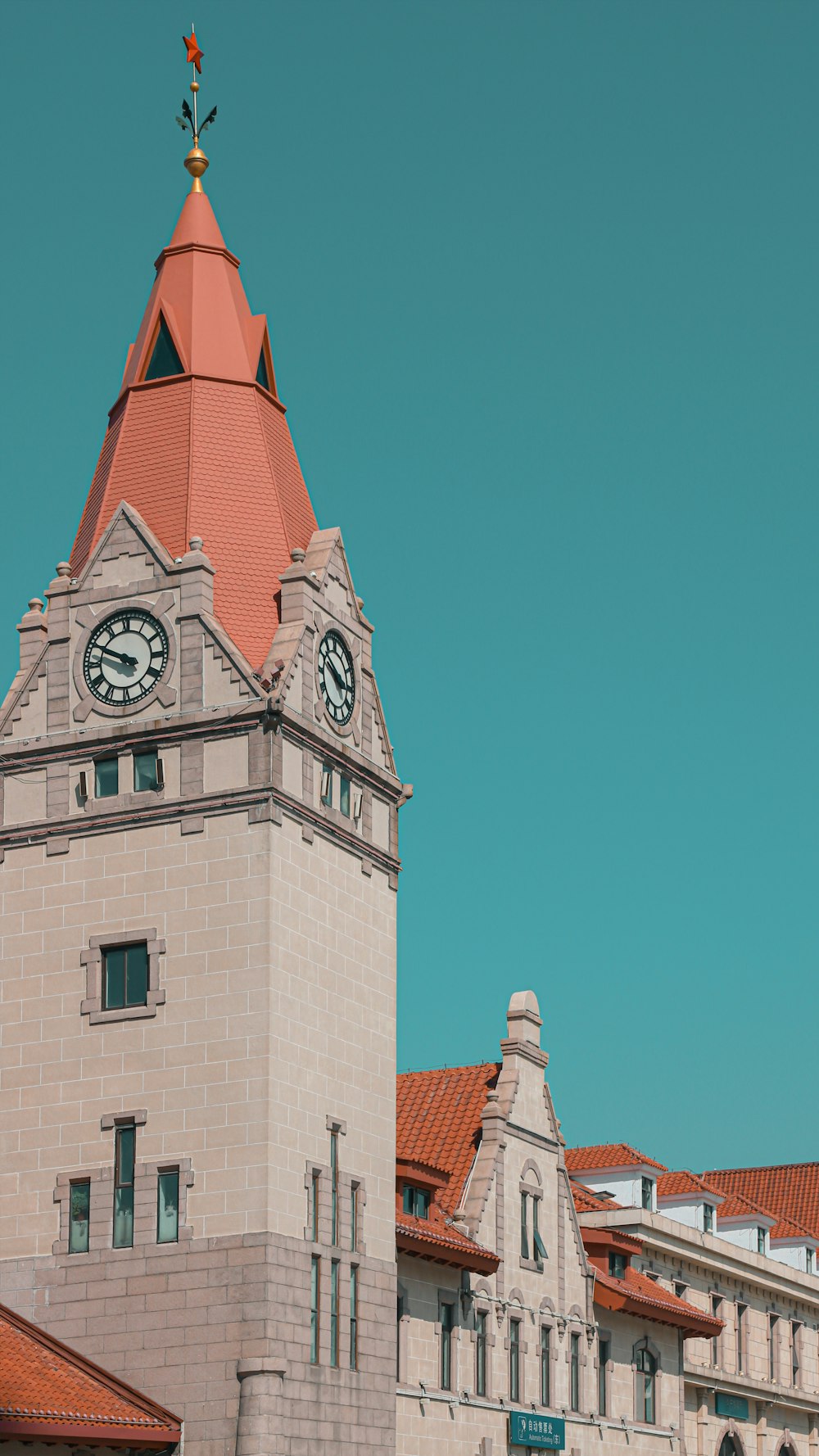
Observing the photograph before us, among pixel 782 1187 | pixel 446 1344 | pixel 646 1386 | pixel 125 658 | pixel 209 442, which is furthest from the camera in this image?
pixel 782 1187

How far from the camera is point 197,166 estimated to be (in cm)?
5856

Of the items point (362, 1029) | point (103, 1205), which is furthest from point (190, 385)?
point (103, 1205)

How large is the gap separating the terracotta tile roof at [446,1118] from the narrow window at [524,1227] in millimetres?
2219

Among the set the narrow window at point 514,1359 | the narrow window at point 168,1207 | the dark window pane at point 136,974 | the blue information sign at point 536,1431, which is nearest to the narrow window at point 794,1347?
the blue information sign at point 536,1431

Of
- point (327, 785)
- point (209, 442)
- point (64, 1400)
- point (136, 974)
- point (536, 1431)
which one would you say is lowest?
point (64, 1400)

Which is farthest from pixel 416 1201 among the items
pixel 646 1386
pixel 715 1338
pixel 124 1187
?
pixel 715 1338

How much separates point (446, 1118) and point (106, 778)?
18.8m

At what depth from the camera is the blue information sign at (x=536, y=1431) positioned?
59688 millimetres

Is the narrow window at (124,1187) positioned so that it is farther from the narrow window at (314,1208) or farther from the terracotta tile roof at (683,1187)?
the terracotta tile roof at (683,1187)

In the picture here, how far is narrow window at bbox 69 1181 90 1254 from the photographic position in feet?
159

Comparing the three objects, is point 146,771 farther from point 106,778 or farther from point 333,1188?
point 333,1188

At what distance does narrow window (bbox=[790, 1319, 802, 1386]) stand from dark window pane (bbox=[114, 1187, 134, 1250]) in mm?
46231

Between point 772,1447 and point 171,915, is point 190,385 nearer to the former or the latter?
point 171,915

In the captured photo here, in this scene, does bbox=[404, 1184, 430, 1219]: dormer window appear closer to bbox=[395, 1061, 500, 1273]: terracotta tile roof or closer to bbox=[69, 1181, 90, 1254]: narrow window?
bbox=[395, 1061, 500, 1273]: terracotta tile roof
